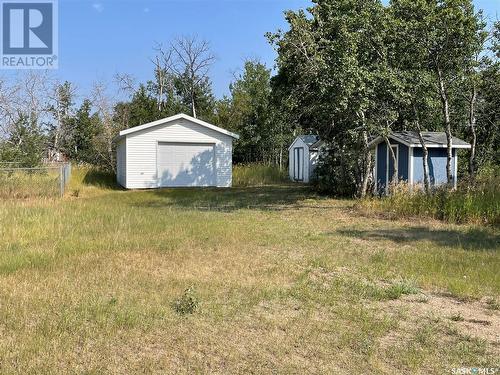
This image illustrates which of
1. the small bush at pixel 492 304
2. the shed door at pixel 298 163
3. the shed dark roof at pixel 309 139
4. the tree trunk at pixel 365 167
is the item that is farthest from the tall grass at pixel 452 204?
the shed door at pixel 298 163

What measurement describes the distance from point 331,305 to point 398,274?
1.67 meters

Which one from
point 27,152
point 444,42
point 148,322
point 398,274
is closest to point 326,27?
point 444,42

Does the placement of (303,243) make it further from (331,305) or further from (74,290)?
(74,290)

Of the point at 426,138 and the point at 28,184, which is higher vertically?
the point at 426,138

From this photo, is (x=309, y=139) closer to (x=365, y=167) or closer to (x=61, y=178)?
(x=365, y=167)

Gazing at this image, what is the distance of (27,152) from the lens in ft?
68.3

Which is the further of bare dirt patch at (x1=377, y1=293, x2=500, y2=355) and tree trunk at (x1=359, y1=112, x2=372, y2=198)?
tree trunk at (x1=359, y1=112, x2=372, y2=198)

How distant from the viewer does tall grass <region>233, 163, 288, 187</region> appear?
2423cm

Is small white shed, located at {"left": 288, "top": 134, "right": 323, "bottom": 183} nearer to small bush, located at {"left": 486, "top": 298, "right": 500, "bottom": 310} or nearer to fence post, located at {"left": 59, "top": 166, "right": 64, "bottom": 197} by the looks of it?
fence post, located at {"left": 59, "top": 166, "right": 64, "bottom": 197}

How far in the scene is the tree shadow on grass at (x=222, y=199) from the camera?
551 inches

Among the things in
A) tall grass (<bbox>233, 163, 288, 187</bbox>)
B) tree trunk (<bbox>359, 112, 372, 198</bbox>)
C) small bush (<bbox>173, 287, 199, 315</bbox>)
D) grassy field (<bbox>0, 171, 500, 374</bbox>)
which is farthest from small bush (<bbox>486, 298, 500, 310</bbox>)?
tall grass (<bbox>233, 163, 288, 187</bbox>)

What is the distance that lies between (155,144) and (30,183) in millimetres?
6777

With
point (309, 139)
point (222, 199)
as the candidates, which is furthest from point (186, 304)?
point (309, 139)

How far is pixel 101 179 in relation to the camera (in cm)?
2398
